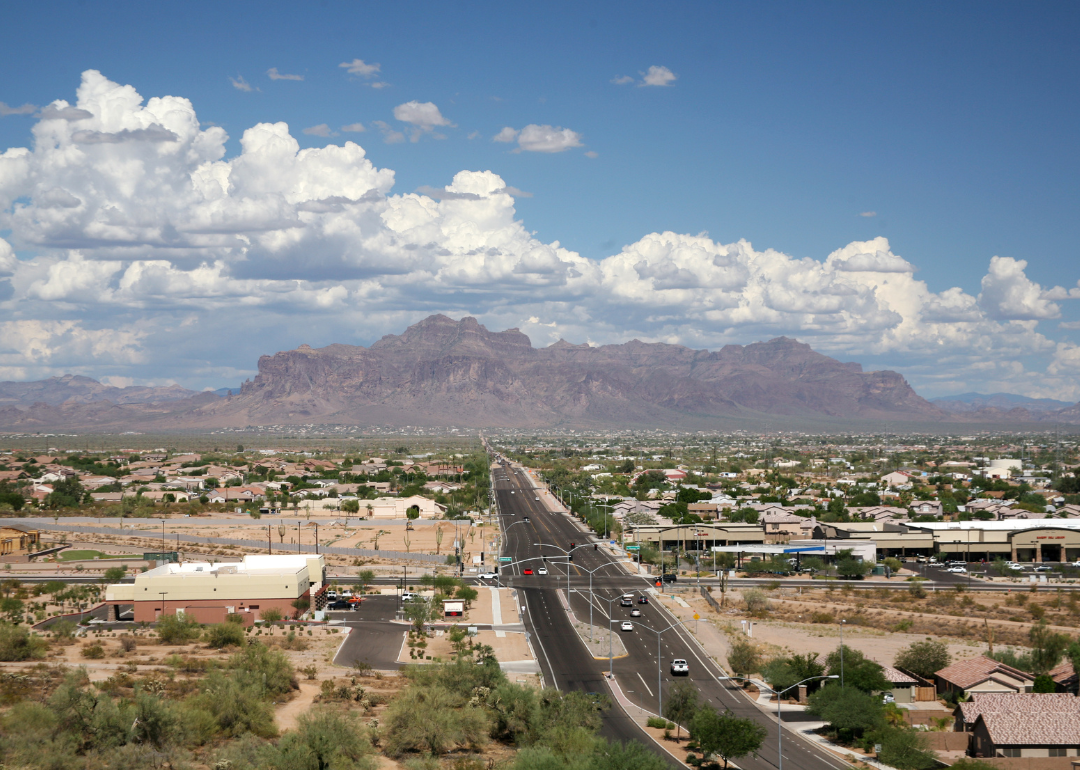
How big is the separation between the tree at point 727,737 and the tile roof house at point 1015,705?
1019 centimetres

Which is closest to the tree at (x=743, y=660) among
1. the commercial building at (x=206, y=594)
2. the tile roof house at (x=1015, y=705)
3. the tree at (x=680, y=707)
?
the tree at (x=680, y=707)

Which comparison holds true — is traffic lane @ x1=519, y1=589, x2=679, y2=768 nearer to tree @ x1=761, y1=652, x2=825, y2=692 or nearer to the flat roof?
tree @ x1=761, y1=652, x2=825, y2=692

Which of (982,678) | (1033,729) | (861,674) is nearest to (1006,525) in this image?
(982,678)

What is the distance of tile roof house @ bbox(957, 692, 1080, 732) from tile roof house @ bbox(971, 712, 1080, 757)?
14.9 inches

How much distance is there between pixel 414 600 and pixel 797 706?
31762mm

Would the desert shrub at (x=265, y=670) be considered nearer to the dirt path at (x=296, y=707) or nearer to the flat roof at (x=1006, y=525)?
the dirt path at (x=296, y=707)

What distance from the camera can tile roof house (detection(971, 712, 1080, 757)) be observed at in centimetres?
4284

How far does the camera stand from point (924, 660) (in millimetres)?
55688

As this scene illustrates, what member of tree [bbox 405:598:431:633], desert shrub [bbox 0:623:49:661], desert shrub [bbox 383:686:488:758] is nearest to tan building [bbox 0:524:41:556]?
desert shrub [bbox 0:623:49:661]

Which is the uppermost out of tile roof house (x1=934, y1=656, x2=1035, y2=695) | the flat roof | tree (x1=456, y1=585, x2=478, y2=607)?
the flat roof

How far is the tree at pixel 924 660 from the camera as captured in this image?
182 ft

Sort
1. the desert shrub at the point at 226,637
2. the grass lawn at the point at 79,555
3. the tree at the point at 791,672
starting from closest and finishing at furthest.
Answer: the tree at the point at 791,672
the desert shrub at the point at 226,637
the grass lawn at the point at 79,555

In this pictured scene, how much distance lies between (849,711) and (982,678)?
9.43m

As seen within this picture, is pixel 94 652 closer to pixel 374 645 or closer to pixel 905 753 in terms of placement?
pixel 374 645
